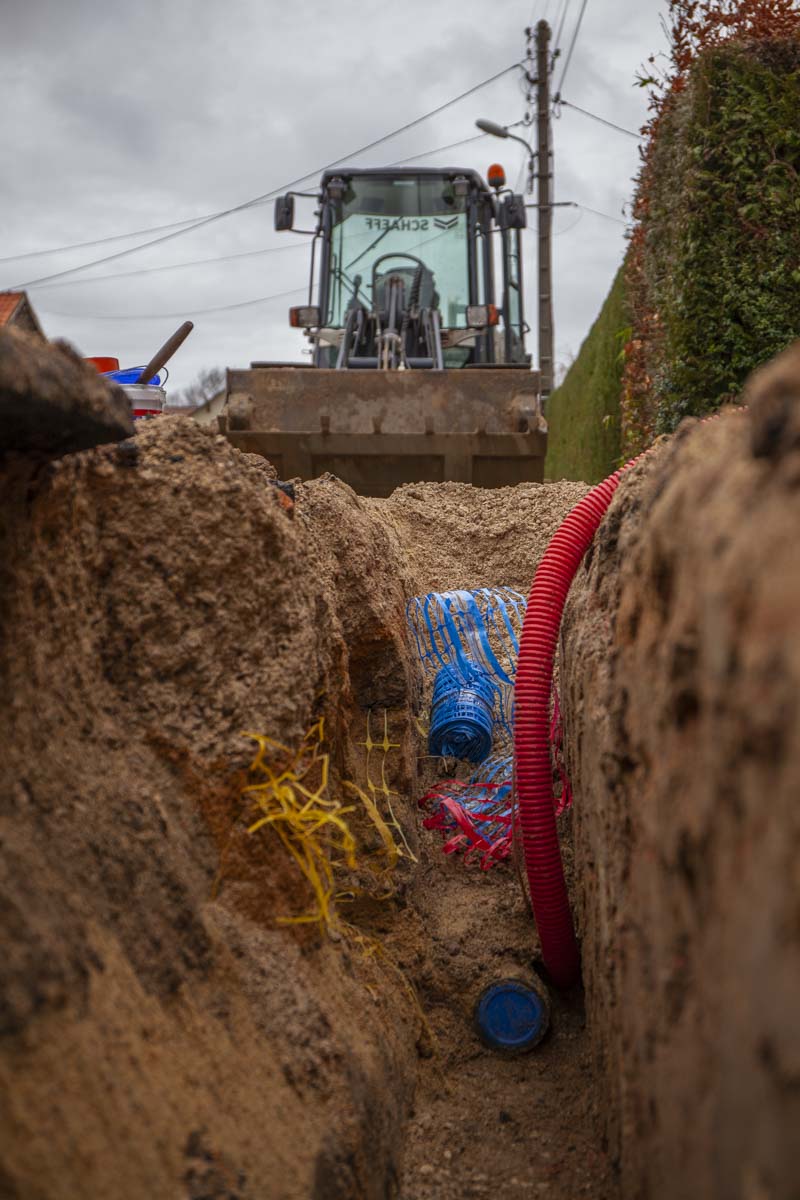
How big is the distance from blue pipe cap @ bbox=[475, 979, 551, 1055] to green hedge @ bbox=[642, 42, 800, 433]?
452 centimetres

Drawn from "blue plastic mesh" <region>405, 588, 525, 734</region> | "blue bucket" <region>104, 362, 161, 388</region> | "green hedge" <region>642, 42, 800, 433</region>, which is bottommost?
"blue plastic mesh" <region>405, 588, 525, 734</region>

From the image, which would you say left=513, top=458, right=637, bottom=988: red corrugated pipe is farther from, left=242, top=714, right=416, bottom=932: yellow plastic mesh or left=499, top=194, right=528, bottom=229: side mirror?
left=499, top=194, right=528, bottom=229: side mirror

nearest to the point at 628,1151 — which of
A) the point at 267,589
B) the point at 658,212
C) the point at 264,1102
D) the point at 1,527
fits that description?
the point at 264,1102

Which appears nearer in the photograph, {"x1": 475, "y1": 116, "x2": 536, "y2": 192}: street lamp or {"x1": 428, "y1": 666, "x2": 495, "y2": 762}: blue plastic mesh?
{"x1": 428, "y1": 666, "x2": 495, "y2": 762}: blue plastic mesh

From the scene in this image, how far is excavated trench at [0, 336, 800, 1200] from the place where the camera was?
1037mm

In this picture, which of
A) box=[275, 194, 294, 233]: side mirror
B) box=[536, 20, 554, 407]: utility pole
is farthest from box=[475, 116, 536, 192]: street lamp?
box=[275, 194, 294, 233]: side mirror

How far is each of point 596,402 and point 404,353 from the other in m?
3.43

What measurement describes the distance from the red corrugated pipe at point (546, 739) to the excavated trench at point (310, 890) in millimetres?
81

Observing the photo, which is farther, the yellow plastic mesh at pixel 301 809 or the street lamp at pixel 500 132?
the street lamp at pixel 500 132

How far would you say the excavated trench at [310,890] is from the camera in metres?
1.04

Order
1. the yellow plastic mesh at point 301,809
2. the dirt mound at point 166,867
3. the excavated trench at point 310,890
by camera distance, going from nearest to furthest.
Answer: the excavated trench at point 310,890 < the dirt mound at point 166,867 < the yellow plastic mesh at point 301,809

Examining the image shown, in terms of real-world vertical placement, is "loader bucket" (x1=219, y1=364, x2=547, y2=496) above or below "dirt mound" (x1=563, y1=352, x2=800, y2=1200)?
above

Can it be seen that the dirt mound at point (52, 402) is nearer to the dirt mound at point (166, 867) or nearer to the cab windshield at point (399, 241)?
the dirt mound at point (166, 867)

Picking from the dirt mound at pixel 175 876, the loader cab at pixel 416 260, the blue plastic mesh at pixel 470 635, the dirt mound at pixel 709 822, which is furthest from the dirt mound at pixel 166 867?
the loader cab at pixel 416 260
